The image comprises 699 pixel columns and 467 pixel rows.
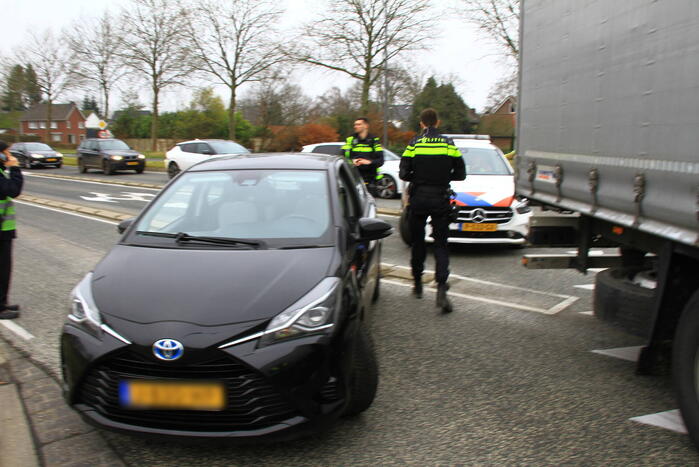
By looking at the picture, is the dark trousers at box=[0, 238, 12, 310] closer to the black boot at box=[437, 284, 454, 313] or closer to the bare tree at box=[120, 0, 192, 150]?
the black boot at box=[437, 284, 454, 313]

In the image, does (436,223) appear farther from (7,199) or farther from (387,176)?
(387,176)

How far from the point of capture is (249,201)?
13.8ft

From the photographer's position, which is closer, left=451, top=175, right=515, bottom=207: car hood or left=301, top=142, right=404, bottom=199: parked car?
left=451, top=175, right=515, bottom=207: car hood

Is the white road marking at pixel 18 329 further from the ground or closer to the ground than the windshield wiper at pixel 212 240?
closer to the ground

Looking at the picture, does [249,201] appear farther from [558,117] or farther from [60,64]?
[60,64]

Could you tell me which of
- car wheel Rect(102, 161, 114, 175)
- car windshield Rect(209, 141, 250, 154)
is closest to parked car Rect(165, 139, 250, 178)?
car windshield Rect(209, 141, 250, 154)

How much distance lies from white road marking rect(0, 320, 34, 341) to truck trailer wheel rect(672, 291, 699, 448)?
469 cm

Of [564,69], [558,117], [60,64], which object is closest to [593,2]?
[564,69]

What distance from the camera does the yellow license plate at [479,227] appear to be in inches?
332

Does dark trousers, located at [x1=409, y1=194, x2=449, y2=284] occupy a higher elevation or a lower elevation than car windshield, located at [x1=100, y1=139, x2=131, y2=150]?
lower

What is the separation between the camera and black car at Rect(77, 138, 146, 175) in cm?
2661

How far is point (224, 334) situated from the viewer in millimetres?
2828

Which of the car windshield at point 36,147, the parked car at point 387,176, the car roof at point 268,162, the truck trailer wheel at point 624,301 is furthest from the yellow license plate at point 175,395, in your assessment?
the car windshield at point 36,147

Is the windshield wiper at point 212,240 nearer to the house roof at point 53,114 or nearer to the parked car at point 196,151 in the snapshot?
the parked car at point 196,151
